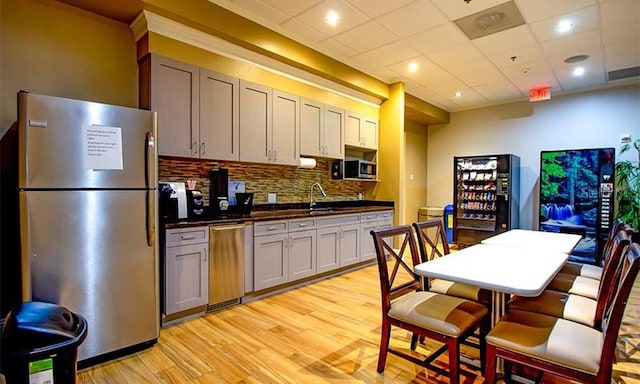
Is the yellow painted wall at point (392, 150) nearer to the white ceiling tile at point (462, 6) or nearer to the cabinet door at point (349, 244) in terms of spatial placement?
the cabinet door at point (349, 244)

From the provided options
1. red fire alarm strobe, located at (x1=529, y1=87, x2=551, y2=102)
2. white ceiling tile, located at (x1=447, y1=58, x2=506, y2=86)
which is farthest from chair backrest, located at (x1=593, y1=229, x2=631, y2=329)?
red fire alarm strobe, located at (x1=529, y1=87, x2=551, y2=102)

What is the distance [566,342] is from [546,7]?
313 cm

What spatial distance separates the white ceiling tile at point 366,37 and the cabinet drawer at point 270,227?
7.40 ft

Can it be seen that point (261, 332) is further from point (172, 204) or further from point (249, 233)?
point (172, 204)

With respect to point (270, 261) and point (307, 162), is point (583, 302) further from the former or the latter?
point (307, 162)

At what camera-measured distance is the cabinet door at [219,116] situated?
3.21m

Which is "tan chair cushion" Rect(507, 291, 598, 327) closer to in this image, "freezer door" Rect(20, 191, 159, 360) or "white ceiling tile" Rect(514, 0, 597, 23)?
"freezer door" Rect(20, 191, 159, 360)

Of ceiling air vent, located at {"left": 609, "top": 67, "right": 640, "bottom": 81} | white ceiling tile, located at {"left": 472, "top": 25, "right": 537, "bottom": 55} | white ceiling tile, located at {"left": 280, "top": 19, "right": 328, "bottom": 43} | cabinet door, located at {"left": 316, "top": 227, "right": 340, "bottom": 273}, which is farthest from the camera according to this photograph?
ceiling air vent, located at {"left": 609, "top": 67, "right": 640, "bottom": 81}

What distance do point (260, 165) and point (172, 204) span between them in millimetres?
1319

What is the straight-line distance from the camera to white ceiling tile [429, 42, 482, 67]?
13.1 feet

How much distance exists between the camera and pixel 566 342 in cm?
148

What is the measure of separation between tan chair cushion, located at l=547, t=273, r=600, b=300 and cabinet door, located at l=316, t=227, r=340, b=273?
7.59 ft

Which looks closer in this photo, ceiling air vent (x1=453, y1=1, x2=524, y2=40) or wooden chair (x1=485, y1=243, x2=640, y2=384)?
wooden chair (x1=485, y1=243, x2=640, y2=384)

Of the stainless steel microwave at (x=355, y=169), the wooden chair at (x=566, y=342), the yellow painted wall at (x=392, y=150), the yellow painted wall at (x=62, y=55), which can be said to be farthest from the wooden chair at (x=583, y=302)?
the yellow painted wall at (x=62, y=55)
